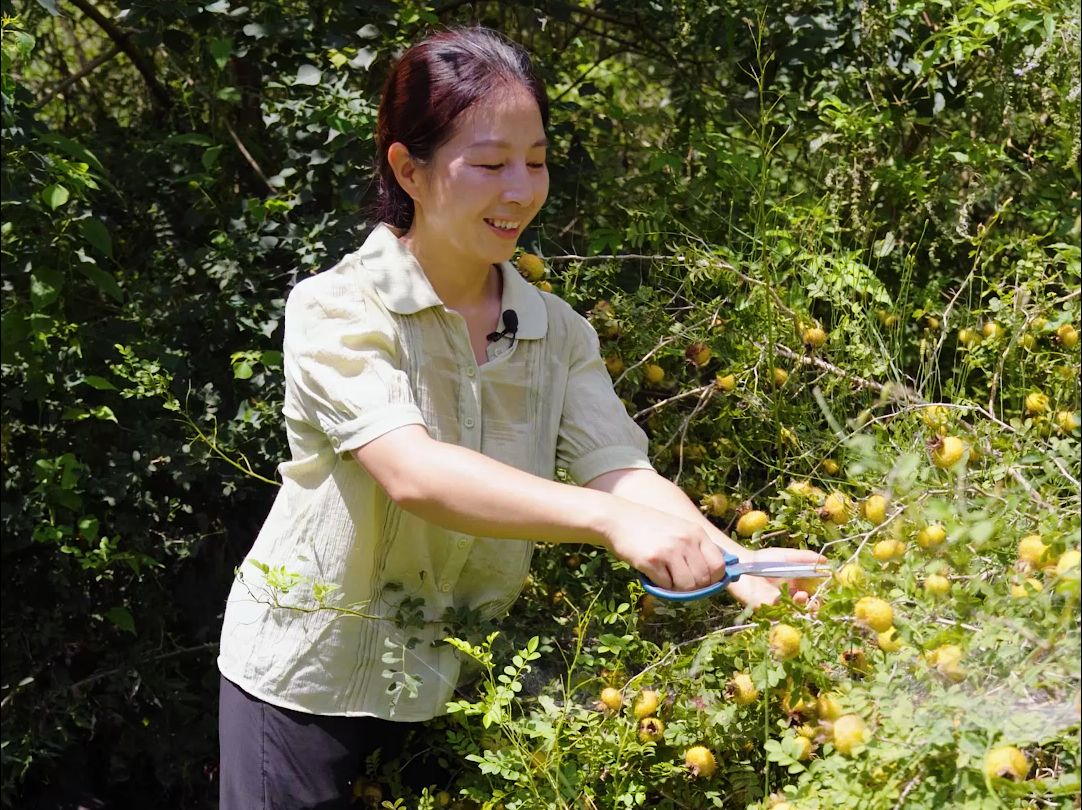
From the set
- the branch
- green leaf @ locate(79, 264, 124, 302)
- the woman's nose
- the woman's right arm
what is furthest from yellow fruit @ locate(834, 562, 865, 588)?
the branch

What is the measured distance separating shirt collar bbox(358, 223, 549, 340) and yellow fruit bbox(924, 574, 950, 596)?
73 centimetres

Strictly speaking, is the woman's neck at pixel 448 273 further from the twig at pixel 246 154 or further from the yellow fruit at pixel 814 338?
the twig at pixel 246 154

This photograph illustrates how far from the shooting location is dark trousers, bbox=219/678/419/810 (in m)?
1.95

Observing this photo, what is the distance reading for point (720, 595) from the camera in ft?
7.10

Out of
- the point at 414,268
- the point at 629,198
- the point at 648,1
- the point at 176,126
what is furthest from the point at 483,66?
the point at 176,126

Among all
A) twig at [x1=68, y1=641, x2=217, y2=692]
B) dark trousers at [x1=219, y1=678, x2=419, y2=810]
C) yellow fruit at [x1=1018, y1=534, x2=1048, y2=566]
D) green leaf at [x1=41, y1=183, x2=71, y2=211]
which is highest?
green leaf at [x1=41, y1=183, x2=71, y2=211]

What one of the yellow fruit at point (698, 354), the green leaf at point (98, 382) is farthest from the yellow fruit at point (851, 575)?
the green leaf at point (98, 382)

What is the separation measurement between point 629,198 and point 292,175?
2.46 ft

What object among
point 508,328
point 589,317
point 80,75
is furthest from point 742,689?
point 80,75

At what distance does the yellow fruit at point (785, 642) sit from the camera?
5.17ft

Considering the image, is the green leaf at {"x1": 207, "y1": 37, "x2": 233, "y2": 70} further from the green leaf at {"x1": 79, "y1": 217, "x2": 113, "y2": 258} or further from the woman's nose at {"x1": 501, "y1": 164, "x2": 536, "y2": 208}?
the woman's nose at {"x1": 501, "y1": 164, "x2": 536, "y2": 208}

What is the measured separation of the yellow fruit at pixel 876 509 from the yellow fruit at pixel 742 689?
0.26 m

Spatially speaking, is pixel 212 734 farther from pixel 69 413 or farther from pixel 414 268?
pixel 414 268

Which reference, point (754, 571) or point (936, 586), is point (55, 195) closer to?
point (754, 571)
